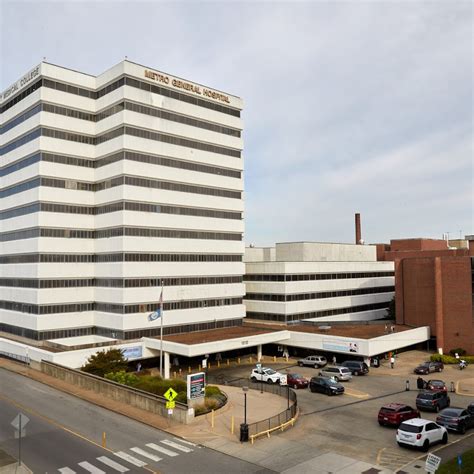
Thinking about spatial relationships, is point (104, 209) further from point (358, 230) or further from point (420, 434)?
point (358, 230)

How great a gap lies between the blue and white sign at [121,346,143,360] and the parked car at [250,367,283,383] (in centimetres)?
1443

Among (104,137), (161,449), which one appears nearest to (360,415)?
(161,449)

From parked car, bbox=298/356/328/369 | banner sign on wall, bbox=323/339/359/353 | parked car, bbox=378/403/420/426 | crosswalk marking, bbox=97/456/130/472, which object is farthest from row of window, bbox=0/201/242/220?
parked car, bbox=378/403/420/426

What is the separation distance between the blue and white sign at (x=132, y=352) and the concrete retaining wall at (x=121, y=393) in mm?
8504

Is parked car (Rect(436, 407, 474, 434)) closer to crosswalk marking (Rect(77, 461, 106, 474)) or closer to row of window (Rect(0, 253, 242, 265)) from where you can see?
crosswalk marking (Rect(77, 461, 106, 474))

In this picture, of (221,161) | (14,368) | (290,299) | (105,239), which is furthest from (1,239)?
(290,299)

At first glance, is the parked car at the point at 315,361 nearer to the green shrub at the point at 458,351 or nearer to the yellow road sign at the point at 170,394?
the green shrub at the point at 458,351

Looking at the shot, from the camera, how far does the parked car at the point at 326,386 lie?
1673 inches

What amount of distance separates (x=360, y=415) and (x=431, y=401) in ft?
18.5

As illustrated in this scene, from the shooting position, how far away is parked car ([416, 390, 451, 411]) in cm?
3678

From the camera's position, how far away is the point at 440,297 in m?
65.9

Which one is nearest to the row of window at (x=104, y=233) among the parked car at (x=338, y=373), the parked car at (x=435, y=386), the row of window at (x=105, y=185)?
the row of window at (x=105, y=185)

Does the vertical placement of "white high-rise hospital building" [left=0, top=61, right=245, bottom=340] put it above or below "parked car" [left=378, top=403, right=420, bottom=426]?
above

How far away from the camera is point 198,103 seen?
68.1 metres
